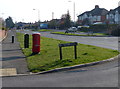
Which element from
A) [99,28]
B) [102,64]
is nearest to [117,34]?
[99,28]

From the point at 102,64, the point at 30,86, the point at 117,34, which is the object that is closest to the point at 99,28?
the point at 117,34

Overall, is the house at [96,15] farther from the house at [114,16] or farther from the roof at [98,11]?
the house at [114,16]

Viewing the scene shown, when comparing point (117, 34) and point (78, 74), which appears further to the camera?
point (117, 34)

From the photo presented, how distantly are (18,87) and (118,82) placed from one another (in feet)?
10.0

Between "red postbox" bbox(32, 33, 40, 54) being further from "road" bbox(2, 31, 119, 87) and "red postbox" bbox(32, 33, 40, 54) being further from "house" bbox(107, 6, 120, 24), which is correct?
"house" bbox(107, 6, 120, 24)

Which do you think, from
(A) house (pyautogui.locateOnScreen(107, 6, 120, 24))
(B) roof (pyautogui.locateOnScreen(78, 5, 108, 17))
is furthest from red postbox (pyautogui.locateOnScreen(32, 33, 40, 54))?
(B) roof (pyautogui.locateOnScreen(78, 5, 108, 17))

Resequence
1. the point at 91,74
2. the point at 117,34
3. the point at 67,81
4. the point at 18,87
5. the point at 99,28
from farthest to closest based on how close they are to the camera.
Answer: the point at 99,28
the point at 117,34
the point at 91,74
the point at 67,81
the point at 18,87

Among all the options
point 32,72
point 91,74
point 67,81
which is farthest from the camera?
point 32,72

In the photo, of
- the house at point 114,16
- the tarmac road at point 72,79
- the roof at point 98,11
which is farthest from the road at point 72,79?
the roof at point 98,11

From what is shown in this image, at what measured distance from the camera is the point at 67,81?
9.19 meters

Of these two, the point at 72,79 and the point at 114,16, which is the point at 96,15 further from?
the point at 72,79

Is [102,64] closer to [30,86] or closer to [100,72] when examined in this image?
[100,72]

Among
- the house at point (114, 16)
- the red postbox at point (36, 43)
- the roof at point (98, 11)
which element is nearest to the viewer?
the red postbox at point (36, 43)

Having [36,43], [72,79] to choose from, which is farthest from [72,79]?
[36,43]
